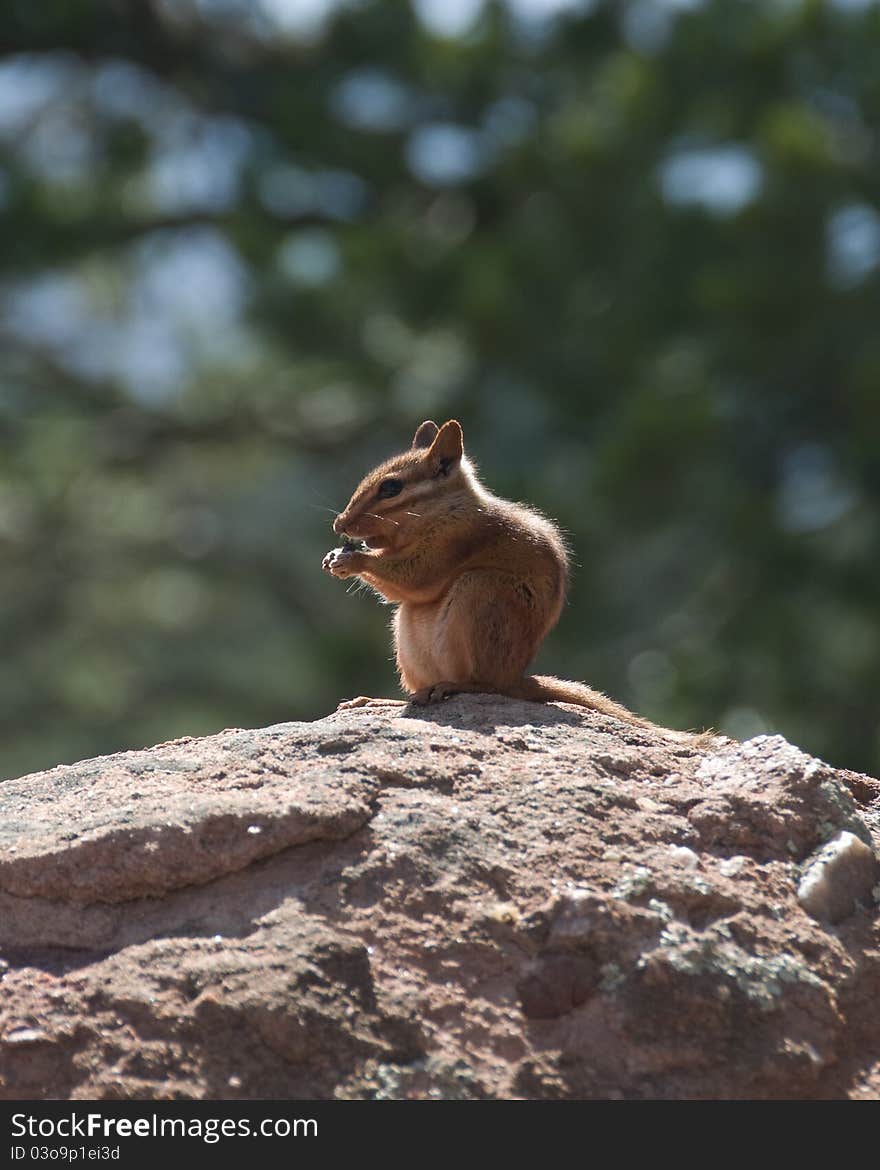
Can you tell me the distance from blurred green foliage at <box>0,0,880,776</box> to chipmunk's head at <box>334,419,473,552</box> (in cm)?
438

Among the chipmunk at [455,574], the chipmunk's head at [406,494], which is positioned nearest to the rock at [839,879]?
the chipmunk at [455,574]

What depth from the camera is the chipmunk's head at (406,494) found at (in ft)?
14.2

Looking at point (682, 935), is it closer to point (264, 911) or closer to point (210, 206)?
point (264, 911)

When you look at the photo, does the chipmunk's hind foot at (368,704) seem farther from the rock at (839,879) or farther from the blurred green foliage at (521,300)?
the blurred green foliage at (521,300)

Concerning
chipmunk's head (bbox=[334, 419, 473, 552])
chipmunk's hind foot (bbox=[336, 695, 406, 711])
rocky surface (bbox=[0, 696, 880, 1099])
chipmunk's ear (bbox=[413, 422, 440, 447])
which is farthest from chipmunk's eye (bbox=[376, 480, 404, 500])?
rocky surface (bbox=[0, 696, 880, 1099])

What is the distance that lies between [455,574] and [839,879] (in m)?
1.57

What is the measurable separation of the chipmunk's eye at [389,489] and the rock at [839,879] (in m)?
1.79

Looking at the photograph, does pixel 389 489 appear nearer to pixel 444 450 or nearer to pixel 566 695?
pixel 444 450

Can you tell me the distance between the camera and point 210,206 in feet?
40.9

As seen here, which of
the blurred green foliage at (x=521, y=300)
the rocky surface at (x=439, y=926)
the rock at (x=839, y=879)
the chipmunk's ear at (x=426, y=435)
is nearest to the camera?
the rocky surface at (x=439, y=926)

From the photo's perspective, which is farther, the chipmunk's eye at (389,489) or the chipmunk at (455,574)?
the chipmunk's eye at (389,489)

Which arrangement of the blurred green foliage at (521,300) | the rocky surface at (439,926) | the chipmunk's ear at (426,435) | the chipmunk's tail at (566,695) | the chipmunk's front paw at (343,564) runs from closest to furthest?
the rocky surface at (439,926) → the chipmunk's tail at (566,695) → the chipmunk's front paw at (343,564) → the chipmunk's ear at (426,435) → the blurred green foliage at (521,300)

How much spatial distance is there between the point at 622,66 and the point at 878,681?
443 centimetres

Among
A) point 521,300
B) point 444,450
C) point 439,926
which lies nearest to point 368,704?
point 444,450
